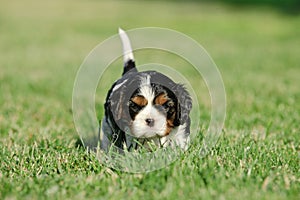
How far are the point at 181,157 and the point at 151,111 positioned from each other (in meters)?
0.42

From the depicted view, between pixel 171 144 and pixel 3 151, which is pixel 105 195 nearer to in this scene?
pixel 171 144

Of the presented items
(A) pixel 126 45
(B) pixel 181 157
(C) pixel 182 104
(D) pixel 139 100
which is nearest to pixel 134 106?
(D) pixel 139 100

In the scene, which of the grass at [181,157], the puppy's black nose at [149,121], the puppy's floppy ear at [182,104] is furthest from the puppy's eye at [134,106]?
the grass at [181,157]

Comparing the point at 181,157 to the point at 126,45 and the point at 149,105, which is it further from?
the point at 126,45

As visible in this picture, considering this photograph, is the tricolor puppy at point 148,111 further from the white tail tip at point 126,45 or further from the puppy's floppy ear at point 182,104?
the white tail tip at point 126,45

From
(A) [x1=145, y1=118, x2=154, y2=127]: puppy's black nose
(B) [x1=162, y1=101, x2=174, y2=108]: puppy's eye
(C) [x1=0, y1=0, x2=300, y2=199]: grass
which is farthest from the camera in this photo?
(B) [x1=162, y1=101, x2=174, y2=108]: puppy's eye

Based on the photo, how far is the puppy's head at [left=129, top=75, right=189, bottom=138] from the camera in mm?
3736

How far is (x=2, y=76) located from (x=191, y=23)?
11.6 metres

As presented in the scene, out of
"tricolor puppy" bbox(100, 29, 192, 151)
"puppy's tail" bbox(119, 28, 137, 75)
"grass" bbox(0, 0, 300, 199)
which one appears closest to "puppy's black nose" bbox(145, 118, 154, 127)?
"tricolor puppy" bbox(100, 29, 192, 151)

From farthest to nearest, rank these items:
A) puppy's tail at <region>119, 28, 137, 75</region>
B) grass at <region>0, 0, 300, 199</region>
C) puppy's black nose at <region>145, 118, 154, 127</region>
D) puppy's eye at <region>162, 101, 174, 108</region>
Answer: puppy's tail at <region>119, 28, 137, 75</region>, puppy's eye at <region>162, 101, 174, 108</region>, puppy's black nose at <region>145, 118, 154, 127</region>, grass at <region>0, 0, 300, 199</region>

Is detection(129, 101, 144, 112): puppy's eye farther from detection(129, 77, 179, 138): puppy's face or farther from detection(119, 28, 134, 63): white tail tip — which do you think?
detection(119, 28, 134, 63): white tail tip

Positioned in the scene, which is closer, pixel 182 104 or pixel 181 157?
pixel 181 157

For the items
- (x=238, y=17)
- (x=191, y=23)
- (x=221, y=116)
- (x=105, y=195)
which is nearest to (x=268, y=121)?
(x=221, y=116)

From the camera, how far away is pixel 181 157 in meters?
3.75
